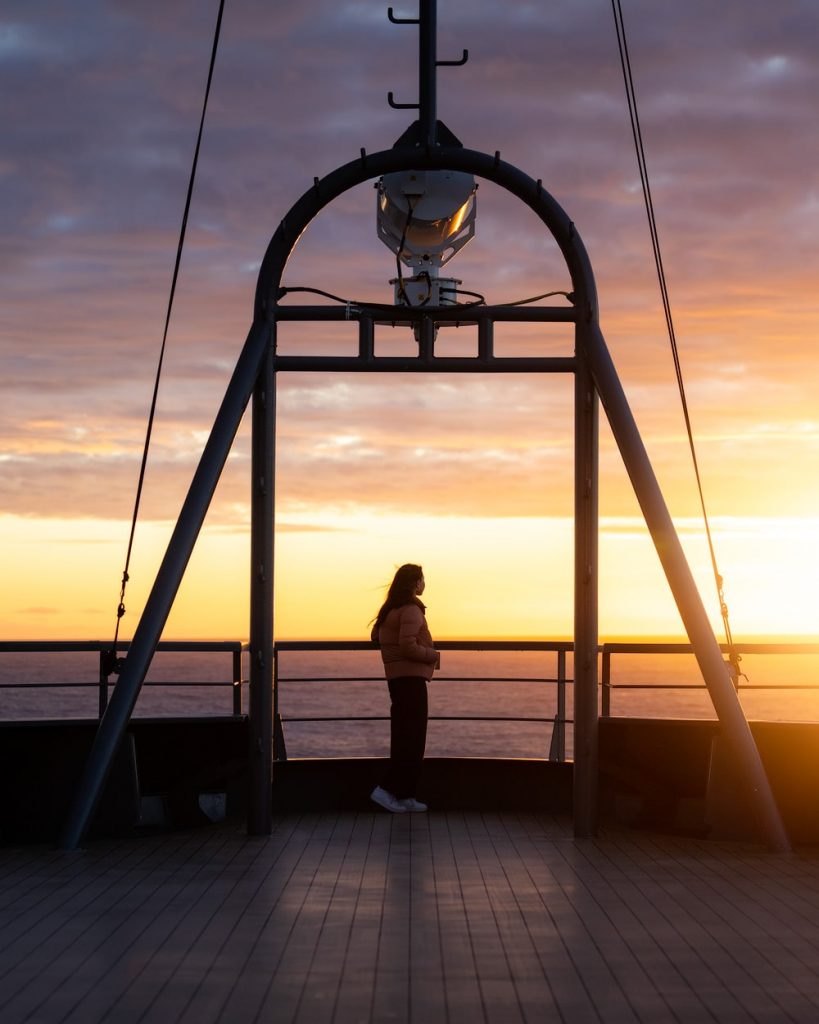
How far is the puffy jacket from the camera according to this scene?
37.4 ft

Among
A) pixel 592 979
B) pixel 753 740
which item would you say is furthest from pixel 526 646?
pixel 592 979

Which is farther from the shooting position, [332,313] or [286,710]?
[286,710]

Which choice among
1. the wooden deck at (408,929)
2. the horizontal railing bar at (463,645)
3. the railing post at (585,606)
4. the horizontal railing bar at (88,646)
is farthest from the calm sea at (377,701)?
the wooden deck at (408,929)

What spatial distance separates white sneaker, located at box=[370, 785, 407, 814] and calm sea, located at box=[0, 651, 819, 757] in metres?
38.3

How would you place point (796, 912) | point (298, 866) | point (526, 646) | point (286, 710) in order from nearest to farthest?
point (796, 912)
point (298, 866)
point (526, 646)
point (286, 710)

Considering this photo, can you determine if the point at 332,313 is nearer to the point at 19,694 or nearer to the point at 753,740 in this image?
the point at 753,740

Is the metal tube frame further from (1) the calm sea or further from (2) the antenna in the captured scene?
(1) the calm sea

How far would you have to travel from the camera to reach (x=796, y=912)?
7.86 m

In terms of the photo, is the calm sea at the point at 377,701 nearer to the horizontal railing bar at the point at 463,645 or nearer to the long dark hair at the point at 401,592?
the horizontal railing bar at the point at 463,645

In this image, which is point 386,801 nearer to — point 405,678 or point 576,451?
A: point 405,678

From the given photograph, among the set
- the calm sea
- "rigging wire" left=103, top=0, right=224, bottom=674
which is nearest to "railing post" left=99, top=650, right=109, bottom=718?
"rigging wire" left=103, top=0, right=224, bottom=674

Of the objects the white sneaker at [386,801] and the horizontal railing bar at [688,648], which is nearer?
the horizontal railing bar at [688,648]

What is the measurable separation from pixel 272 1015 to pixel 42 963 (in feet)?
4.54

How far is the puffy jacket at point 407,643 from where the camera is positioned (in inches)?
449
